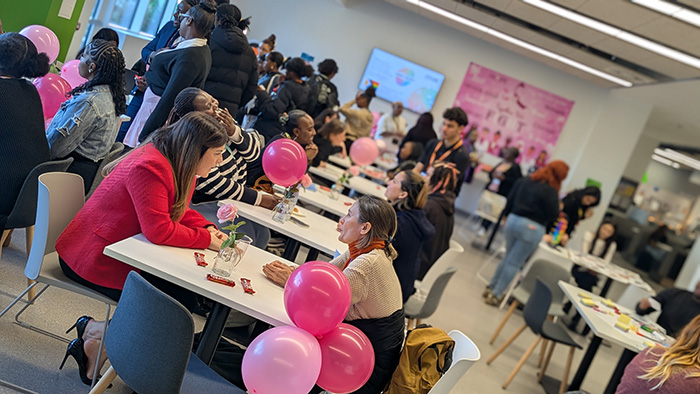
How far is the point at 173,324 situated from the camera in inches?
70.9

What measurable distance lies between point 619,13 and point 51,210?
587 cm

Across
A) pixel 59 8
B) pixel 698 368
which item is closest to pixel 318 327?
pixel 698 368

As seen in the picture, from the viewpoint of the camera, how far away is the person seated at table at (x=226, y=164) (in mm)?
3340

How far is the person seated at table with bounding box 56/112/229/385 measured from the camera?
2461 mm

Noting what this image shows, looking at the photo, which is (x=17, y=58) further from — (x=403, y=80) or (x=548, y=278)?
(x=403, y=80)

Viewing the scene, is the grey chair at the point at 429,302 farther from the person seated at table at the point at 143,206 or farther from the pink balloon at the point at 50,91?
the pink balloon at the point at 50,91

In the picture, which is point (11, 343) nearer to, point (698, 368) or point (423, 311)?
point (423, 311)

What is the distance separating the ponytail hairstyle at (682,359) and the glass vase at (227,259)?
6.96 ft

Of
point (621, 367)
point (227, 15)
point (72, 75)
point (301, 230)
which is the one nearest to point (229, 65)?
point (227, 15)

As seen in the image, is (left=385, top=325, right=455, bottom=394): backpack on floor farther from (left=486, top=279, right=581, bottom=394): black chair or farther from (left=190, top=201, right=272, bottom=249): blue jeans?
(left=486, top=279, right=581, bottom=394): black chair

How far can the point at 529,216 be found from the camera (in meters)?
6.96

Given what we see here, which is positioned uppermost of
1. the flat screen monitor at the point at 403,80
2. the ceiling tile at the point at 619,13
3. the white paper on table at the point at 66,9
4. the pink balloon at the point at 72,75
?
the ceiling tile at the point at 619,13

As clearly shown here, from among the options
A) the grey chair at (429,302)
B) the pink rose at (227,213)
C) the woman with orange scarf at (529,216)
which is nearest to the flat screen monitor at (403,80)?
the woman with orange scarf at (529,216)

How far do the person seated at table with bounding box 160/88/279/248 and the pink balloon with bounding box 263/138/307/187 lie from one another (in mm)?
181
